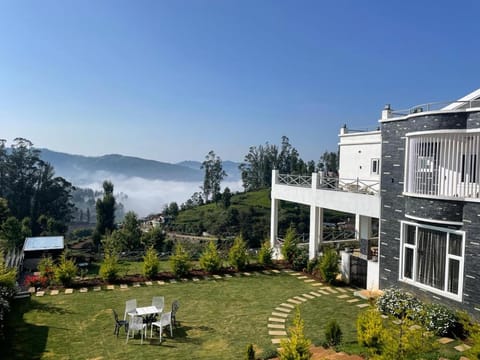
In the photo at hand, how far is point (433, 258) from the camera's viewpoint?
9.88 m

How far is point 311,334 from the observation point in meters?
8.61

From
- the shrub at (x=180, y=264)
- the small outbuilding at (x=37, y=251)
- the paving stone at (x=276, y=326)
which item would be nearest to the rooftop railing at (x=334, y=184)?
the paving stone at (x=276, y=326)

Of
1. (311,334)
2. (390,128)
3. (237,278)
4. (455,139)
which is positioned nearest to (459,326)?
(311,334)

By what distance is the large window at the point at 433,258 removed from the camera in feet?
30.2

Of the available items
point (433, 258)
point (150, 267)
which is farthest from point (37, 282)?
point (433, 258)

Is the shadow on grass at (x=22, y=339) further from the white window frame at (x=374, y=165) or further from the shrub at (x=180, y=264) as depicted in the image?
the white window frame at (x=374, y=165)

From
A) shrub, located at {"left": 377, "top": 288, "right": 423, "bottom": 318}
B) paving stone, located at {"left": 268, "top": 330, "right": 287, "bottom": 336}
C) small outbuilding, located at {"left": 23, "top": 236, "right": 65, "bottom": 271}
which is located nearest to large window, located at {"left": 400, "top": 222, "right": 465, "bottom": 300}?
shrub, located at {"left": 377, "top": 288, "right": 423, "bottom": 318}

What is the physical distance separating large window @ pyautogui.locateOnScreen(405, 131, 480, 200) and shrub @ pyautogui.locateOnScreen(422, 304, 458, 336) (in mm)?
2846

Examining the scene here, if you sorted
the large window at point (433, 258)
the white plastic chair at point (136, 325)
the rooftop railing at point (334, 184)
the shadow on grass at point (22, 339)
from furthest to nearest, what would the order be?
the rooftop railing at point (334, 184) < the large window at point (433, 258) < the white plastic chair at point (136, 325) < the shadow on grass at point (22, 339)

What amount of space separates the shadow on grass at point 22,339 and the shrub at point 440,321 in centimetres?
867

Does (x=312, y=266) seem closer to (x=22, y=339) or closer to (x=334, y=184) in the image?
(x=334, y=184)

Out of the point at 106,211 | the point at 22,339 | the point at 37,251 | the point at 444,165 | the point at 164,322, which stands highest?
the point at 444,165

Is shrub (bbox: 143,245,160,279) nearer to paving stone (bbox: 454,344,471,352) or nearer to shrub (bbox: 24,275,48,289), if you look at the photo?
shrub (bbox: 24,275,48,289)

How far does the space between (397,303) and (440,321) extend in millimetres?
1359
